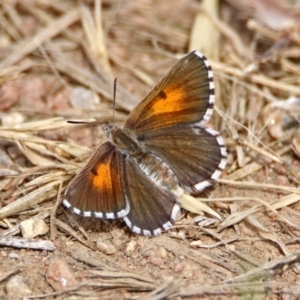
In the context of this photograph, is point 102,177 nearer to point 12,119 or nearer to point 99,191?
point 99,191

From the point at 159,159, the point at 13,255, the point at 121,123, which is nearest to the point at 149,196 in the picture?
the point at 159,159

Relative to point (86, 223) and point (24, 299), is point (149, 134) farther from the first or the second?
point (24, 299)

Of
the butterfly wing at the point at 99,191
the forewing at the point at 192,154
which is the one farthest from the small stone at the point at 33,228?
the forewing at the point at 192,154

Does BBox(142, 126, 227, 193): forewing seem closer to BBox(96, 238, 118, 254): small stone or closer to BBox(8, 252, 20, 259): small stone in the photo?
BBox(96, 238, 118, 254): small stone

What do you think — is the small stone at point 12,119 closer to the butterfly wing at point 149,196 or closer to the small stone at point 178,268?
the butterfly wing at point 149,196

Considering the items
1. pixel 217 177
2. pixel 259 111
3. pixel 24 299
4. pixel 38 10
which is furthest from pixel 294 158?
pixel 38 10

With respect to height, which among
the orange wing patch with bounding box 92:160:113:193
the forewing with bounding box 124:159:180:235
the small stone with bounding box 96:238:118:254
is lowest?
the small stone with bounding box 96:238:118:254

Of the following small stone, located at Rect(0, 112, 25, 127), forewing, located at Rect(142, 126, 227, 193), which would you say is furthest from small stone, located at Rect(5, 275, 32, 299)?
small stone, located at Rect(0, 112, 25, 127)
